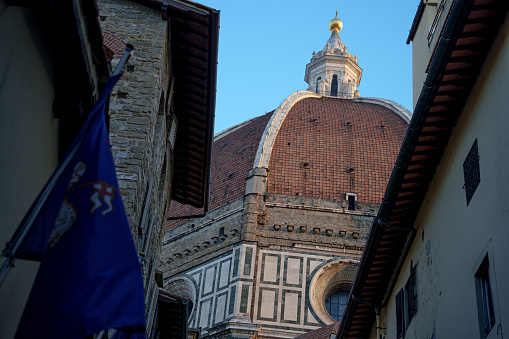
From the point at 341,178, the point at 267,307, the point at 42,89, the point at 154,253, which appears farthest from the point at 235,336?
the point at 42,89

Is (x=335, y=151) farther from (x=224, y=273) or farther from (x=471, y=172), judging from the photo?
(x=471, y=172)

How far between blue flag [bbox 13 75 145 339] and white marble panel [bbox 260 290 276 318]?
81.6 feet

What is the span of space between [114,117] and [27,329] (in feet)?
17.4

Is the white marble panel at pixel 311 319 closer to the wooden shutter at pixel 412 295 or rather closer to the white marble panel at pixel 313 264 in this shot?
the white marble panel at pixel 313 264

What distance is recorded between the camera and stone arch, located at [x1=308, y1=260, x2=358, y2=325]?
100 ft

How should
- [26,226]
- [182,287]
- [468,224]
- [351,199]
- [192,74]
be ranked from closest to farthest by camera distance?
[26,226]
[468,224]
[192,74]
[182,287]
[351,199]

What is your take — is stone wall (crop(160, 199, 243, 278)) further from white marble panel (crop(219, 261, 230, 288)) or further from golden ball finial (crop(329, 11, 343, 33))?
golden ball finial (crop(329, 11, 343, 33))

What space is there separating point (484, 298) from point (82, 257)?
12.9 ft

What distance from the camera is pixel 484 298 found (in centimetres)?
738

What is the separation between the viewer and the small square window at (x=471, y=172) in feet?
25.4

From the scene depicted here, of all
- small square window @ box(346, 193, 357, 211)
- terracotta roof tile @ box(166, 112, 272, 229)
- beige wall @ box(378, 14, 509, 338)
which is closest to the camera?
beige wall @ box(378, 14, 509, 338)

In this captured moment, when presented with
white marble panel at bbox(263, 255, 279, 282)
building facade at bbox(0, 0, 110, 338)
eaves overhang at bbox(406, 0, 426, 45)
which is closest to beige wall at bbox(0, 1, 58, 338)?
building facade at bbox(0, 0, 110, 338)

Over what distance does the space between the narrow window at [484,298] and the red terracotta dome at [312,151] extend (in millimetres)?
27055

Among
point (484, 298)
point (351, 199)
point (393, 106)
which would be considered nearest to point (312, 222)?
point (351, 199)
